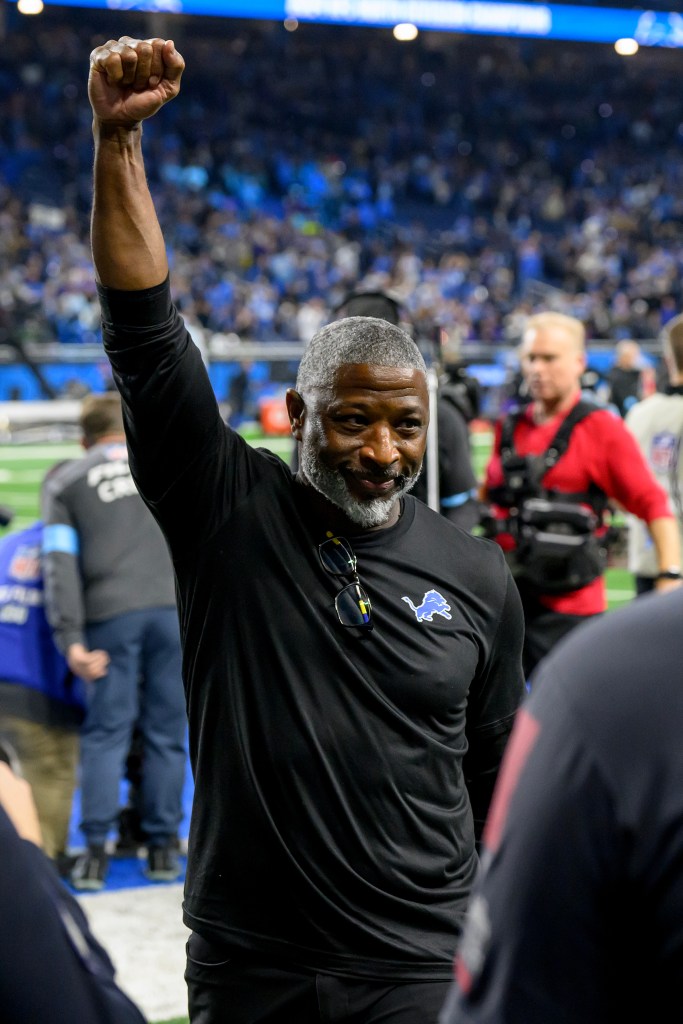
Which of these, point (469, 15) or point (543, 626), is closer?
point (543, 626)

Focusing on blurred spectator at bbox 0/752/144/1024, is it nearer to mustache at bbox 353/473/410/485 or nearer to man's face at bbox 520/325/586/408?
mustache at bbox 353/473/410/485

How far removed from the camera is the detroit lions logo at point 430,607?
7.77 ft

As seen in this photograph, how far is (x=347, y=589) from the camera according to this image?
233 cm

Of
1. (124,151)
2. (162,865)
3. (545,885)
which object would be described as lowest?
(162,865)

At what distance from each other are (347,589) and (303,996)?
68 centimetres

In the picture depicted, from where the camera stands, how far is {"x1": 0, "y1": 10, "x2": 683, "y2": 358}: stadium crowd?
29469 mm

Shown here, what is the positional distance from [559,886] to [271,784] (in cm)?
120

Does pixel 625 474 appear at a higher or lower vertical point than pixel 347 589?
lower

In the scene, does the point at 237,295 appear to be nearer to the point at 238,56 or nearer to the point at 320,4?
the point at 320,4

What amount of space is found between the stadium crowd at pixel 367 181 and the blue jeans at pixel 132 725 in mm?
19388

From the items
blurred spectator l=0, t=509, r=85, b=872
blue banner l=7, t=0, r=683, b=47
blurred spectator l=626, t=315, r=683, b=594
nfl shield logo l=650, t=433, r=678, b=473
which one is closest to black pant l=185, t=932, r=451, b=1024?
blurred spectator l=0, t=509, r=85, b=872

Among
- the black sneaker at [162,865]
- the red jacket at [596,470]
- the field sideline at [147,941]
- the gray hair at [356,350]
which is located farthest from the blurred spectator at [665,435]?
the gray hair at [356,350]

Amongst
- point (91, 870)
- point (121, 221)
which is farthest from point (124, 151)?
point (91, 870)

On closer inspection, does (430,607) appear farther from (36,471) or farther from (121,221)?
(36,471)
